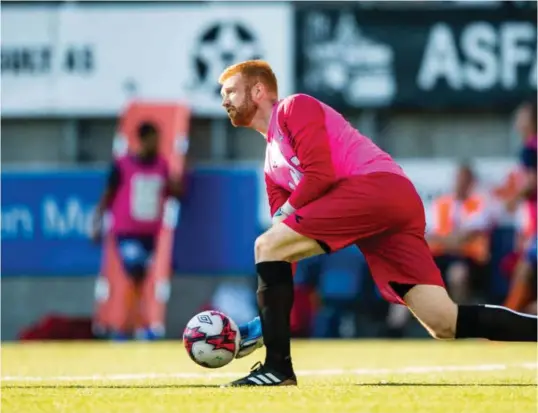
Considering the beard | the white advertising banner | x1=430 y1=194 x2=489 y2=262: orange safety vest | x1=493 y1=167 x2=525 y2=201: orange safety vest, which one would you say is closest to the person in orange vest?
x1=430 y1=194 x2=489 y2=262: orange safety vest

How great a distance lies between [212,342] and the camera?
734 centimetres

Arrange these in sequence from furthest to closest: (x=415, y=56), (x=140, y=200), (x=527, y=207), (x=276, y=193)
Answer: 1. (x=415, y=56)
2. (x=140, y=200)
3. (x=527, y=207)
4. (x=276, y=193)

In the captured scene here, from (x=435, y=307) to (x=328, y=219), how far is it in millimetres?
758

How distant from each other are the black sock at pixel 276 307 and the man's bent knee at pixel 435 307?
69cm

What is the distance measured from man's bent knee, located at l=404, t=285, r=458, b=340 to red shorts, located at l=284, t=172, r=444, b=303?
0.16ft

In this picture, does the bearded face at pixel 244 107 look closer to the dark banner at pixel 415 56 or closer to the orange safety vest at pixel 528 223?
the orange safety vest at pixel 528 223

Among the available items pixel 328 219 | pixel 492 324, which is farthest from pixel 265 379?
pixel 492 324

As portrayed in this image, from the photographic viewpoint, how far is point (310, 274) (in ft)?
49.3

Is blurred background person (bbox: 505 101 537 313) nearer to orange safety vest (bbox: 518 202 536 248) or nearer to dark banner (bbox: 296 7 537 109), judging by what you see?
orange safety vest (bbox: 518 202 536 248)

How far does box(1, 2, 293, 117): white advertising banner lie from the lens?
15.7 m

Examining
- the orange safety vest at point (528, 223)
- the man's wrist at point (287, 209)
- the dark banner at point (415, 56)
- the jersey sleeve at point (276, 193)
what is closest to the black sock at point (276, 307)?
the man's wrist at point (287, 209)

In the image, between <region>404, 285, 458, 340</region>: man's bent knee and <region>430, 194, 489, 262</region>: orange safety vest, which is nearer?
<region>404, 285, 458, 340</region>: man's bent knee

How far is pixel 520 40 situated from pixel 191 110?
12.2 ft

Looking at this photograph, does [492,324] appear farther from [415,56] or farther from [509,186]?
[415,56]
